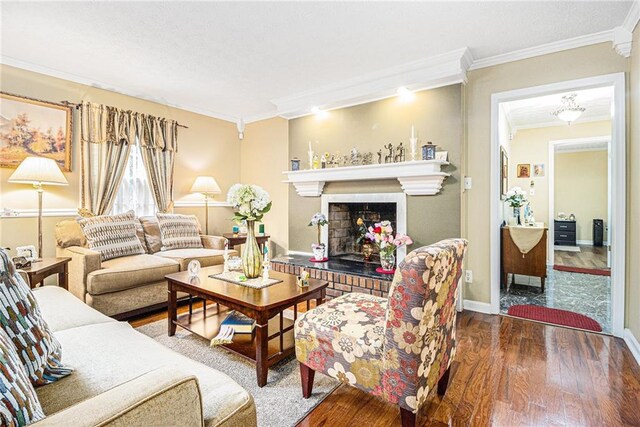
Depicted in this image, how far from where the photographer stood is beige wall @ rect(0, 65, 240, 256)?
312cm

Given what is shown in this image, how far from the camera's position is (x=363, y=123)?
375cm

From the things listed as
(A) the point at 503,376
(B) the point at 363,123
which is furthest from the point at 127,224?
(A) the point at 503,376

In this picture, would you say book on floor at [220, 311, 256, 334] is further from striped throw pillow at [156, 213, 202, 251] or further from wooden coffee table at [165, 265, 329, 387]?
striped throw pillow at [156, 213, 202, 251]

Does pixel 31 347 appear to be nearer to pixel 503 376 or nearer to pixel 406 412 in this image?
pixel 406 412

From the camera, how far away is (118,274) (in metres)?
2.71

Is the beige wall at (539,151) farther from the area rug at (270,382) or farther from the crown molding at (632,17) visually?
the area rug at (270,382)

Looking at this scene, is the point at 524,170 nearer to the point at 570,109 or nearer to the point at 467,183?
the point at 570,109

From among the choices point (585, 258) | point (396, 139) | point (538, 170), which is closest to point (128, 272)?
point (396, 139)

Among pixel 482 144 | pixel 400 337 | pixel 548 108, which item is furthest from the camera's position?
pixel 548 108

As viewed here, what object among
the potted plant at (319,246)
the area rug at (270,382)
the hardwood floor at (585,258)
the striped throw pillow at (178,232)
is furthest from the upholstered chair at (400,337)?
the hardwood floor at (585,258)

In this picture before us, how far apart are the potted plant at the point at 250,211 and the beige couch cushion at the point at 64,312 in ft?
2.98

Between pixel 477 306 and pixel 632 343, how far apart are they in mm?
1107

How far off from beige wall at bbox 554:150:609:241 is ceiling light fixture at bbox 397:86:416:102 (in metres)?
6.91

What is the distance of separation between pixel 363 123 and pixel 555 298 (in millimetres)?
2991
